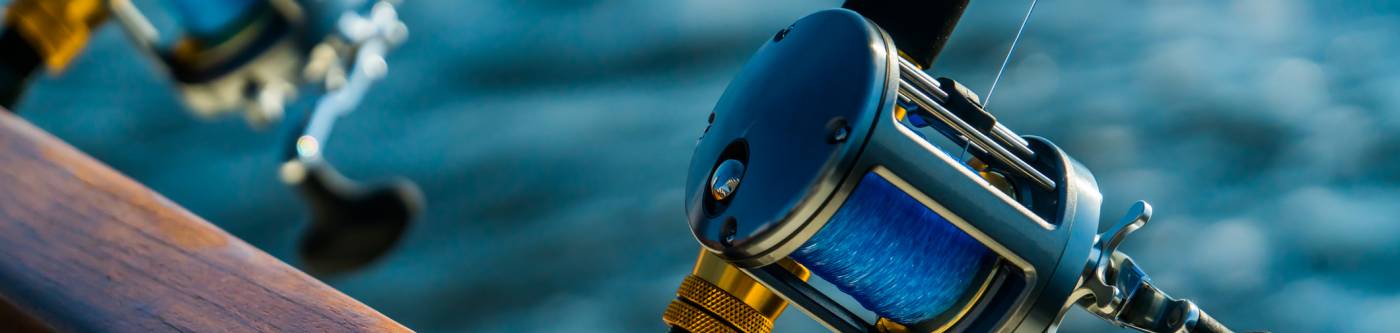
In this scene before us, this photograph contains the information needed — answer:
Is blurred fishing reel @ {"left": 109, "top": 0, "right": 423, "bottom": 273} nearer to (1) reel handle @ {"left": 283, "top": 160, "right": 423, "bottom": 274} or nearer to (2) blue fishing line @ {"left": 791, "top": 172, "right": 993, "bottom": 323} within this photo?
(1) reel handle @ {"left": 283, "top": 160, "right": 423, "bottom": 274}

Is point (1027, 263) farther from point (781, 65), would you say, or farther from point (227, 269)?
point (227, 269)

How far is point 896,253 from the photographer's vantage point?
0.67 meters

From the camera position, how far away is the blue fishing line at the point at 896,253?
2.10 feet

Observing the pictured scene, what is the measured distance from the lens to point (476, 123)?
1.86 m

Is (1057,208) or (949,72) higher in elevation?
(949,72)

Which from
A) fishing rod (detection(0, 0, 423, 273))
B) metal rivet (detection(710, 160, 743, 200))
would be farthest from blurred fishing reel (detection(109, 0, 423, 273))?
metal rivet (detection(710, 160, 743, 200))

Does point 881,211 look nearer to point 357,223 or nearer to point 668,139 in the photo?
point 357,223

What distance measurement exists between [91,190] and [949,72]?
139 cm

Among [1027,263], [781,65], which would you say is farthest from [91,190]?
[1027,263]

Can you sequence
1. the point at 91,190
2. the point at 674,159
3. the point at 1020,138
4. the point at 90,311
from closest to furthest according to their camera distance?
the point at 90,311 < the point at 91,190 < the point at 1020,138 < the point at 674,159

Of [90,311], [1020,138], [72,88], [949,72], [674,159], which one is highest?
[949,72]

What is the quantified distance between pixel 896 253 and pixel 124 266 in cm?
36

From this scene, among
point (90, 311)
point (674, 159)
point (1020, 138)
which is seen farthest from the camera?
point (674, 159)

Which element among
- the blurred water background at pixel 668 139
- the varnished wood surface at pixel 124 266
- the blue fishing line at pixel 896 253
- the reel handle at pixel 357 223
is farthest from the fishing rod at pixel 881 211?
the blurred water background at pixel 668 139
